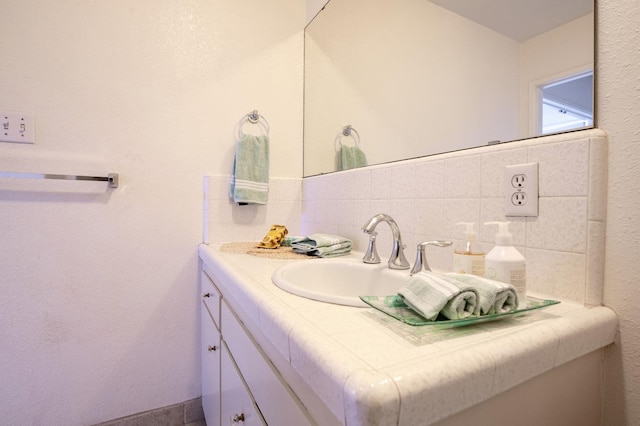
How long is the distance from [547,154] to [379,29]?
887mm

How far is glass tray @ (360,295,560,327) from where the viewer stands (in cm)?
42

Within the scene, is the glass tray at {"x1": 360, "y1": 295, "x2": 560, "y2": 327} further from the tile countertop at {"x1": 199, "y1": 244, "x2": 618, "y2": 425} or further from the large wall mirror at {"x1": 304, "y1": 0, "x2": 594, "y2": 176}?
the large wall mirror at {"x1": 304, "y1": 0, "x2": 594, "y2": 176}

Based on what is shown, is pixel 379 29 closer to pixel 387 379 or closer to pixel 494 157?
pixel 494 157

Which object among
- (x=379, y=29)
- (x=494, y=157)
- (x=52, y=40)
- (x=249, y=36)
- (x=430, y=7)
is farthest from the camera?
(x=249, y=36)

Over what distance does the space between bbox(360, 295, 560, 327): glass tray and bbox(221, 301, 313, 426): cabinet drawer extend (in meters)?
0.18

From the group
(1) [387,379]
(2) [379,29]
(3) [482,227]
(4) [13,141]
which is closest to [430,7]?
(2) [379,29]

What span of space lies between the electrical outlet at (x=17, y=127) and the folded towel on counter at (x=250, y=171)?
0.69 meters

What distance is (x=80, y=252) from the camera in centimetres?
116

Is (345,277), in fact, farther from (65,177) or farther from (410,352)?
(65,177)

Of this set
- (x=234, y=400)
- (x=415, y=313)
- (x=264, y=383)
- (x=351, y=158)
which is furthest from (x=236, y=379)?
(x=351, y=158)

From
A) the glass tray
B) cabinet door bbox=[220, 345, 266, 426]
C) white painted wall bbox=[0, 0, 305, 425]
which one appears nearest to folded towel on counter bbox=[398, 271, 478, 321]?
the glass tray

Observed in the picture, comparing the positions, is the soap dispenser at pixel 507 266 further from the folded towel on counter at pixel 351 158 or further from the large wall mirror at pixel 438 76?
the folded towel on counter at pixel 351 158

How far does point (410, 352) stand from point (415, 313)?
108 millimetres

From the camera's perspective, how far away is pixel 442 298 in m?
0.42
